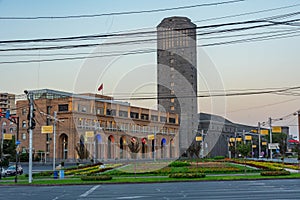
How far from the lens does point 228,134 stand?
143 meters

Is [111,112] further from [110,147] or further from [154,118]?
Answer: [154,118]

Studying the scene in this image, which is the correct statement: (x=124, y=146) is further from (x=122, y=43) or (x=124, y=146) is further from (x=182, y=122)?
(x=122, y=43)

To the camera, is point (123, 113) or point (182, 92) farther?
point (182, 92)

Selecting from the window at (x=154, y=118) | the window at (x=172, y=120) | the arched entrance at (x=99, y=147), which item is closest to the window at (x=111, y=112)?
the arched entrance at (x=99, y=147)

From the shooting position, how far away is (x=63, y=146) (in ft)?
318

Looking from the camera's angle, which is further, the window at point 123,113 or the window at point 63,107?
the window at point 123,113

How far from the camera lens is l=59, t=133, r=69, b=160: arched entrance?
96.4 m

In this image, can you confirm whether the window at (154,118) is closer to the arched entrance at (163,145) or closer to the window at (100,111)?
the arched entrance at (163,145)

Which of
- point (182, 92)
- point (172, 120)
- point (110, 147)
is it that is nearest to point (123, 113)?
point (110, 147)

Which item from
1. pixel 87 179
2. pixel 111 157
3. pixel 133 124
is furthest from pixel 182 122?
pixel 87 179

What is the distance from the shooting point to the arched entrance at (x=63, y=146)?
3797 inches

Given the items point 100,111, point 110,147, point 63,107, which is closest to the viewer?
point 63,107

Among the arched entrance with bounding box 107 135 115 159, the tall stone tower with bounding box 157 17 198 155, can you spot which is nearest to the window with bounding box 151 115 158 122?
the tall stone tower with bounding box 157 17 198 155

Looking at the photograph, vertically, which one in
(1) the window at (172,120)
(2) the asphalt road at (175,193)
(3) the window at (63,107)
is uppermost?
(3) the window at (63,107)
